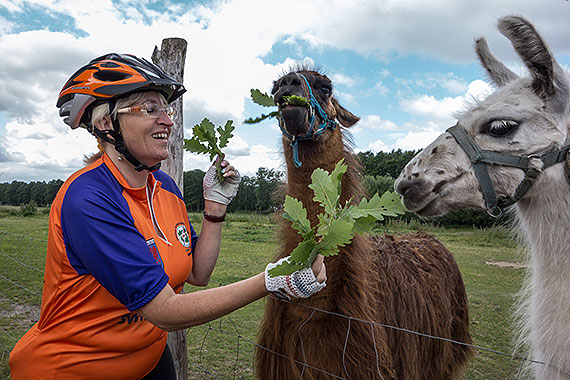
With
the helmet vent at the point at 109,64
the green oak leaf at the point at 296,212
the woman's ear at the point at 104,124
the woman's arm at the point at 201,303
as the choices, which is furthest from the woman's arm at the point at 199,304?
the helmet vent at the point at 109,64

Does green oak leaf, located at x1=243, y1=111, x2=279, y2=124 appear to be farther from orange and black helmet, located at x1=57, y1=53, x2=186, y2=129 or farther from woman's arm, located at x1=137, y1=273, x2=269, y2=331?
woman's arm, located at x1=137, y1=273, x2=269, y2=331

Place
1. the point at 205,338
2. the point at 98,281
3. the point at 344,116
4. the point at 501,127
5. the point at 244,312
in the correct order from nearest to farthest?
1. the point at 98,281
2. the point at 501,127
3. the point at 344,116
4. the point at 205,338
5. the point at 244,312

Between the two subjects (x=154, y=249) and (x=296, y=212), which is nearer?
(x=296, y=212)

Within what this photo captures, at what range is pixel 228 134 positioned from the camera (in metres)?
2.12

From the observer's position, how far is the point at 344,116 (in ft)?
9.35

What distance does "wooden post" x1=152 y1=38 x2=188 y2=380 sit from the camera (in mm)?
2859

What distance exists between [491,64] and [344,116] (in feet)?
3.18

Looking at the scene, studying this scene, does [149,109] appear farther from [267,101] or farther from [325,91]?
[325,91]

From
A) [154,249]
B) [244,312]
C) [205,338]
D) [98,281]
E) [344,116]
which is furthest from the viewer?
[244,312]

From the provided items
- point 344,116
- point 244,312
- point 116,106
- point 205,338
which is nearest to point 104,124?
point 116,106

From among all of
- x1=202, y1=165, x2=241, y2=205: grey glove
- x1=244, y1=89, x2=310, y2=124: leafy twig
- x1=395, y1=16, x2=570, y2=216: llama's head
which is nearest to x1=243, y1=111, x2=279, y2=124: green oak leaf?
x1=244, y1=89, x2=310, y2=124: leafy twig

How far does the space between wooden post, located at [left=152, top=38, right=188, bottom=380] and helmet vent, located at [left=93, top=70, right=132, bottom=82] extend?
45.0 inches

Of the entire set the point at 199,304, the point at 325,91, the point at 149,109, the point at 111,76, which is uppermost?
the point at 325,91

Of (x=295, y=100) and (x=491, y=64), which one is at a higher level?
(x=491, y=64)
